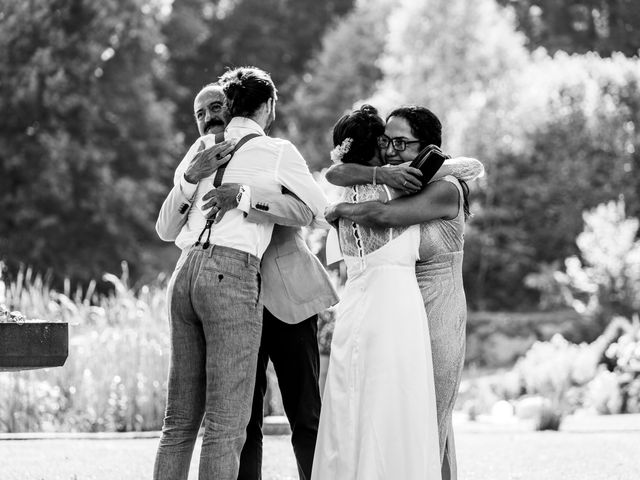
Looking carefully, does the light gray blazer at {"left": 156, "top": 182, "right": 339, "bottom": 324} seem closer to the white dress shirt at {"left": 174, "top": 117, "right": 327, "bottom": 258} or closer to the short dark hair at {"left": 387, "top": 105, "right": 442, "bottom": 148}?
the white dress shirt at {"left": 174, "top": 117, "right": 327, "bottom": 258}

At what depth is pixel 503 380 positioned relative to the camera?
1436 centimetres

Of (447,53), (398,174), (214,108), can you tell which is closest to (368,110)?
(398,174)

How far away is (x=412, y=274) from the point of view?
4.56m

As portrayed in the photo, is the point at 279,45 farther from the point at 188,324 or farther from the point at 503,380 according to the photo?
the point at 188,324

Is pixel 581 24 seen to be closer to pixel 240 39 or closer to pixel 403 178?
pixel 240 39

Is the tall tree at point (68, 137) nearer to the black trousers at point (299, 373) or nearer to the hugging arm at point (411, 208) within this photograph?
the black trousers at point (299, 373)

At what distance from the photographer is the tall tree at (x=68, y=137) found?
24.7 metres

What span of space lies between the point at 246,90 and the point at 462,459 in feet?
12.6

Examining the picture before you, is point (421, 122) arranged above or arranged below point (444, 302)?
above

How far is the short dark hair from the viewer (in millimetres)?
4562

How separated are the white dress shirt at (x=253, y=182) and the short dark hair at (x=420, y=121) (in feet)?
1.55

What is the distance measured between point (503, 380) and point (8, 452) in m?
8.19

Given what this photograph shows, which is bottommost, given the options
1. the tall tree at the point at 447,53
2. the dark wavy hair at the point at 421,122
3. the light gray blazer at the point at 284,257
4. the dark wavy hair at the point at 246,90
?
the light gray blazer at the point at 284,257

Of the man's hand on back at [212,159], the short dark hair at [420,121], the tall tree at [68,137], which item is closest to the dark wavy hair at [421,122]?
the short dark hair at [420,121]
